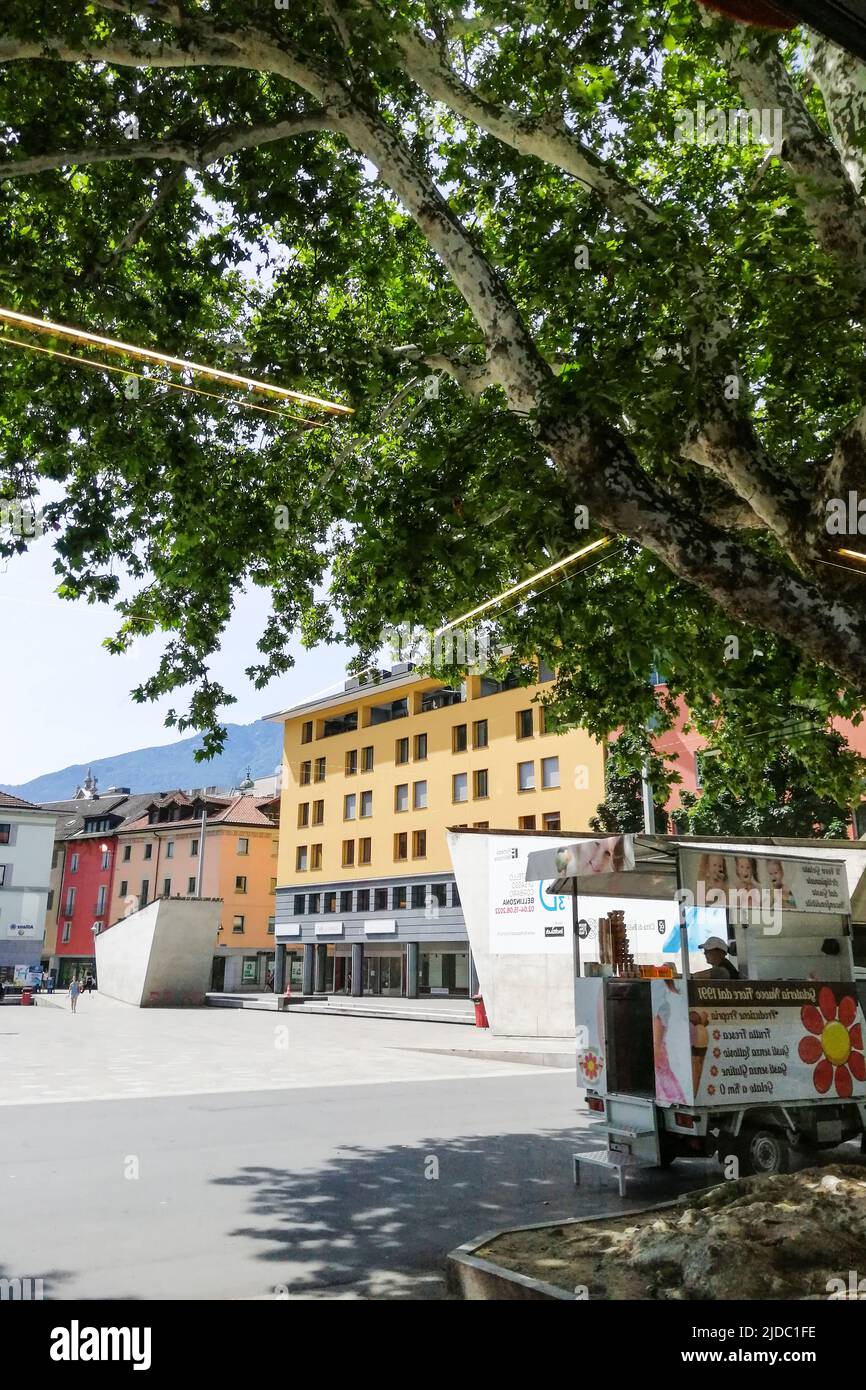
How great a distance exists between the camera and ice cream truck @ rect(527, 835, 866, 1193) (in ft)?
29.1

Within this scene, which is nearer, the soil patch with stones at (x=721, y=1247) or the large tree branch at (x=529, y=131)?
the soil patch with stones at (x=721, y=1247)

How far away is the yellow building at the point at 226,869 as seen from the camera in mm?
72375

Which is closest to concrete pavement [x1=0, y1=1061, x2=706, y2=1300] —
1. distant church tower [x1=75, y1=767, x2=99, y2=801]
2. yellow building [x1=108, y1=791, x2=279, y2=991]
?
yellow building [x1=108, y1=791, x2=279, y2=991]

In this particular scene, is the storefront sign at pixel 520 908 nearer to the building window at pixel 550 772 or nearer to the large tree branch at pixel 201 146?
the large tree branch at pixel 201 146

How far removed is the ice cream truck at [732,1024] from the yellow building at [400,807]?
32.2 metres

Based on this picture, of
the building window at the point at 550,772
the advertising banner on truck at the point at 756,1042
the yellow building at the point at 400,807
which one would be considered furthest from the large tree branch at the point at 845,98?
the building window at the point at 550,772

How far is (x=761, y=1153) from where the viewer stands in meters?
9.12

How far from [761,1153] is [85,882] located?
8370 cm

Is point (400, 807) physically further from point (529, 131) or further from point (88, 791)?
point (88, 791)

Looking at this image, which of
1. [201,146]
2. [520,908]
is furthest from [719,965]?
[520,908]

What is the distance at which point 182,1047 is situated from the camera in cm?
2356

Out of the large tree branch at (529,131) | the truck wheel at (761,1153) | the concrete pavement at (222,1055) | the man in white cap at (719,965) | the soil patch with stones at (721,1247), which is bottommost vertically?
the concrete pavement at (222,1055)

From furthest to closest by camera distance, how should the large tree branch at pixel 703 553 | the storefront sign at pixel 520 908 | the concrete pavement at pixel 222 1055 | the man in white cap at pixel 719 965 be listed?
the storefront sign at pixel 520 908
the concrete pavement at pixel 222 1055
the man in white cap at pixel 719 965
the large tree branch at pixel 703 553

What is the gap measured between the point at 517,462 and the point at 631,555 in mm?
5051
